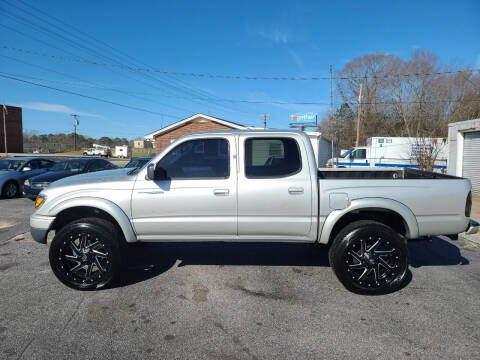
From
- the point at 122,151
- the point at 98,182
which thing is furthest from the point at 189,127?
the point at 122,151

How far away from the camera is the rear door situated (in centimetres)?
362

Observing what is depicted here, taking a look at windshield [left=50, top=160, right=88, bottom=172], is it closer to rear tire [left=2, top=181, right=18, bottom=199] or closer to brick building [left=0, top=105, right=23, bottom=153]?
rear tire [left=2, top=181, right=18, bottom=199]

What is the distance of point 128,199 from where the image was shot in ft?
12.0

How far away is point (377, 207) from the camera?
11.8ft

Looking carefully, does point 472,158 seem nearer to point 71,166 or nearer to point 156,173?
point 156,173

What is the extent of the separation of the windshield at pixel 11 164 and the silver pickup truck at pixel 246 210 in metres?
10.4

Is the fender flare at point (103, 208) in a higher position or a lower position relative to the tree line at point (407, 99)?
lower

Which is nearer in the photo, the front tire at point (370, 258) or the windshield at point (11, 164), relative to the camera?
the front tire at point (370, 258)

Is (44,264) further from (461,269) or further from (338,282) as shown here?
(461,269)

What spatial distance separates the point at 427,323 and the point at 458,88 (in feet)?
132

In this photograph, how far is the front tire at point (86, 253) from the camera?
144 inches

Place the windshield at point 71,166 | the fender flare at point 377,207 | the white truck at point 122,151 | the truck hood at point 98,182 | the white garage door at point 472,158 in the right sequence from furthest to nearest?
the white truck at point 122,151, the white garage door at point 472,158, the windshield at point 71,166, the truck hood at point 98,182, the fender flare at point 377,207

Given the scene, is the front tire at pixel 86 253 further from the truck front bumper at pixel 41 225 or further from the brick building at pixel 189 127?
the brick building at pixel 189 127

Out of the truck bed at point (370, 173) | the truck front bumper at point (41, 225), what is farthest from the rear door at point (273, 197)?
the truck front bumper at point (41, 225)
